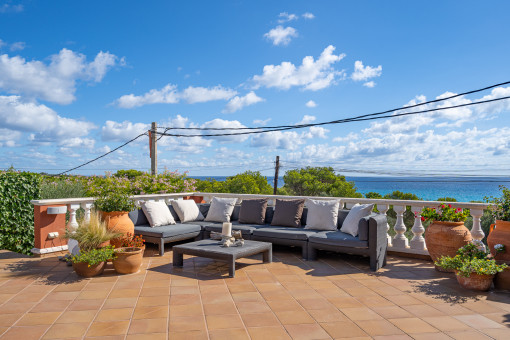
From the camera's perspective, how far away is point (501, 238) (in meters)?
3.85

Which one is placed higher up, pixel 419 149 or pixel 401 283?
pixel 419 149

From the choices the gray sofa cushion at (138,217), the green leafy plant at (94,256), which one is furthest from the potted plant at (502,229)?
the gray sofa cushion at (138,217)

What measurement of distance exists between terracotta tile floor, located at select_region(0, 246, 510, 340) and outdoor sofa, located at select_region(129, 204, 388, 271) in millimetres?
287

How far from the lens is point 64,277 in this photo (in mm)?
4051

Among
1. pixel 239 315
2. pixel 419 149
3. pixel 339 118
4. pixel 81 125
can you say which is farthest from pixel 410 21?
pixel 419 149

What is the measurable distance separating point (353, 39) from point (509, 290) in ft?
21.9

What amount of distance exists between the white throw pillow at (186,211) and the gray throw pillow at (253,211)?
2.77 feet

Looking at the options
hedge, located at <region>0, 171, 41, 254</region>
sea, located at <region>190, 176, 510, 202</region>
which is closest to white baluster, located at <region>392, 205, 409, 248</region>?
hedge, located at <region>0, 171, 41, 254</region>

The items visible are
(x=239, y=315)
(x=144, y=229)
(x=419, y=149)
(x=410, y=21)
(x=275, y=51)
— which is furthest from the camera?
(x=419, y=149)

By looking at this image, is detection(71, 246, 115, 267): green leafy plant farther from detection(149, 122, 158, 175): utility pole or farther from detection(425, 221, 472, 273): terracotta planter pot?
detection(149, 122, 158, 175): utility pole

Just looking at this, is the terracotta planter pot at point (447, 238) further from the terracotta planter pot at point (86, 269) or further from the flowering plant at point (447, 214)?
the terracotta planter pot at point (86, 269)

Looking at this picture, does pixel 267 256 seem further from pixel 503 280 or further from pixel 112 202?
pixel 503 280

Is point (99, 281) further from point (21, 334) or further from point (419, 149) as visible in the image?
point (419, 149)

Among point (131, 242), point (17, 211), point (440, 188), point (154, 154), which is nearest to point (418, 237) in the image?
point (131, 242)
